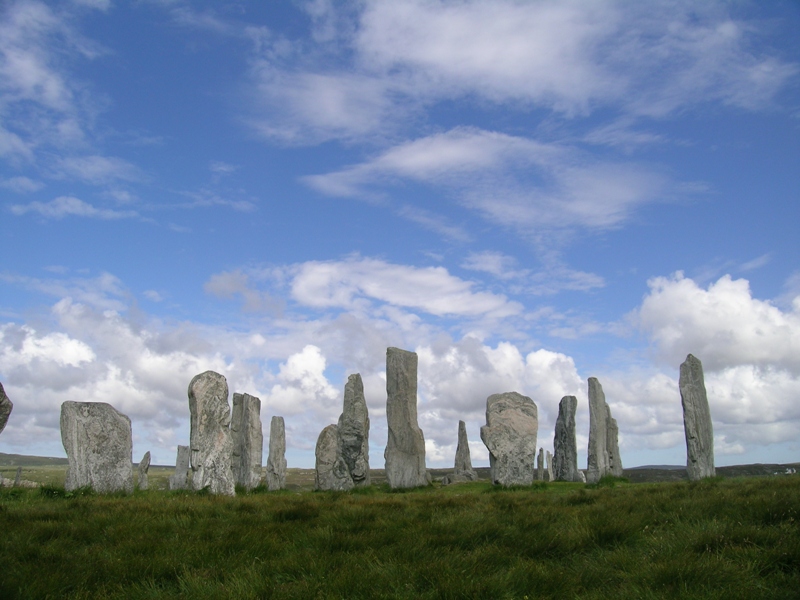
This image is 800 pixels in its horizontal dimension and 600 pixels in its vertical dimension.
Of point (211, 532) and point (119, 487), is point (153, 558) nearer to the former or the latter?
point (211, 532)

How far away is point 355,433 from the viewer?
64.3 feet

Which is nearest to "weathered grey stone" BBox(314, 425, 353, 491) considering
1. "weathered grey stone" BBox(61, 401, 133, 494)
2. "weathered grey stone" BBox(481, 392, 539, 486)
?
"weathered grey stone" BBox(481, 392, 539, 486)

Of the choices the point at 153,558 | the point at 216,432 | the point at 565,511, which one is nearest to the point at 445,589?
the point at 153,558

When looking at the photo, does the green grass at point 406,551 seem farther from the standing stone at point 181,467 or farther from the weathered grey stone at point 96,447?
the standing stone at point 181,467

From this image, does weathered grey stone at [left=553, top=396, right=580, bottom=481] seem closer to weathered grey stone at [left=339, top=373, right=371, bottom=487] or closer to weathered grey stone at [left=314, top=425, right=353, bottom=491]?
weathered grey stone at [left=339, top=373, right=371, bottom=487]

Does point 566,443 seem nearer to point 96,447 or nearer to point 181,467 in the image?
point 181,467

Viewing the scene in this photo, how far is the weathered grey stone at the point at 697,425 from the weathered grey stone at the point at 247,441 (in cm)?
1371

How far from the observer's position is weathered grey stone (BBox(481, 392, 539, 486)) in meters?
18.8

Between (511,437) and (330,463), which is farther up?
(511,437)

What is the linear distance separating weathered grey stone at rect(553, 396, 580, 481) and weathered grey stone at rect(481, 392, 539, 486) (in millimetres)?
6704

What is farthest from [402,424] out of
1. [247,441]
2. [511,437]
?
[247,441]

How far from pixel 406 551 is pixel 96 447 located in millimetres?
9659

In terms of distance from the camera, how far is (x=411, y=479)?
62.6ft

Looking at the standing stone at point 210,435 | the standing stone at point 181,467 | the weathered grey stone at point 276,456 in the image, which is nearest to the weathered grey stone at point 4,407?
the standing stone at point 210,435
